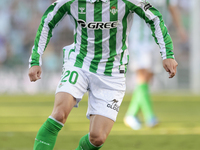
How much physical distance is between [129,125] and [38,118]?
198 centimetres

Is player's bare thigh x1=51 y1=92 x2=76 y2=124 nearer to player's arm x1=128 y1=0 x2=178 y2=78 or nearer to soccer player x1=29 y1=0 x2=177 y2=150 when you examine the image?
soccer player x1=29 y1=0 x2=177 y2=150

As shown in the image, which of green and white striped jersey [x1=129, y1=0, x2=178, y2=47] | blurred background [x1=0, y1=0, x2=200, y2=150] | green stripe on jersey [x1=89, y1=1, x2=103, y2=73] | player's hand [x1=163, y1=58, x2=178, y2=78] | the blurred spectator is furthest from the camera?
the blurred spectator

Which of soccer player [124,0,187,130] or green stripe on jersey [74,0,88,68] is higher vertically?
green stripe on jersey [74,0,88,68]

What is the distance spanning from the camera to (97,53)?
Answer: 12.6 feet

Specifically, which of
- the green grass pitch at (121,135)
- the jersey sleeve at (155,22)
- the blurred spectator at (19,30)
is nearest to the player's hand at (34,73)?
the jersey sleeve at (155,22)

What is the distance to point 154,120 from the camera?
19.8 ft

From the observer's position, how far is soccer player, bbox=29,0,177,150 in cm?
355

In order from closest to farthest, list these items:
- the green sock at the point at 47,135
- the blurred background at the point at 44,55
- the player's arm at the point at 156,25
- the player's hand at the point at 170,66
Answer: the green sock at the point at 47,135, the player's hand at the point at 170,66, the player's arm at the point at 156,25, the blurred background at the point at 44,55

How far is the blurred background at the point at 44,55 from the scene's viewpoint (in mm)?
14219

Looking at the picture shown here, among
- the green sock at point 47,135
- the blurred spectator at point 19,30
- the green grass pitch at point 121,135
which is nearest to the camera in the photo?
the green sock at point 47,135

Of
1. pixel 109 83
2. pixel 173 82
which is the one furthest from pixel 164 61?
pixel 173 82

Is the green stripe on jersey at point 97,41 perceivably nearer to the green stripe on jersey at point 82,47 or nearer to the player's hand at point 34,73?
the green stripe on jersey at point 82,47

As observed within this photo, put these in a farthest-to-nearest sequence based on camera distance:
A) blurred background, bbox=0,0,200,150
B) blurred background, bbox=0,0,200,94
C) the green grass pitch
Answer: blurred background, bbox=0,0,200,94 < blurred background, bbox=0,0,200,150 < the green grass pitch

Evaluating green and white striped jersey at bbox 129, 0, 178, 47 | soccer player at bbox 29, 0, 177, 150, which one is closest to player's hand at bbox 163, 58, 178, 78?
soccer player at bbox 29, 0, 177, 150
